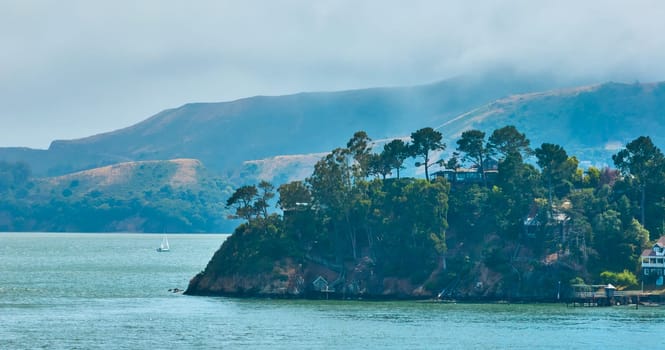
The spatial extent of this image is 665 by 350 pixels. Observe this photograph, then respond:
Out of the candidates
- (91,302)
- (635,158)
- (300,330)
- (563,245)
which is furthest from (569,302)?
(91,302)

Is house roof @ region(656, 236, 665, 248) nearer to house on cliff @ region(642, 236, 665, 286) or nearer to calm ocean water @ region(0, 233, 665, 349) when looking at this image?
house on cliff @ region(642, 236, 665, 286)

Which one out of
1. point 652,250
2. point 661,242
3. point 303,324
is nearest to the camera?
point 303,324

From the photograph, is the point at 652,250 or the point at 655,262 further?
the point at 652,250

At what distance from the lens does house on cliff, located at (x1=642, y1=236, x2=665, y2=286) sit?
179250mm

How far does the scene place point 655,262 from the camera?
180250mm

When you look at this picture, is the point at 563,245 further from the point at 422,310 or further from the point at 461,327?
the point at 461,327

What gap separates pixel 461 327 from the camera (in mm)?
148000

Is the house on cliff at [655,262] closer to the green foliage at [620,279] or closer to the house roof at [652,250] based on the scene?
the house roof at [652,250]

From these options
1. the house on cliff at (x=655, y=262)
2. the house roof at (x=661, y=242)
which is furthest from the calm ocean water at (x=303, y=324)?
the house roof at (x=661, y=242)

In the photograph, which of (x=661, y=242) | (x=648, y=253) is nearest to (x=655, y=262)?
(x=648, y=253)

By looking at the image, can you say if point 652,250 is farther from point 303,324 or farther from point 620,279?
point 303,324

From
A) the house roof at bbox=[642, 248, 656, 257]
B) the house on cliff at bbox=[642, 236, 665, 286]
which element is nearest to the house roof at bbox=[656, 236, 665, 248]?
the house on cliff at bbox=[642, 236, 665, 286]

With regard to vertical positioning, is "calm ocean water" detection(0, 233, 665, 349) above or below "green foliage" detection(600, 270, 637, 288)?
below

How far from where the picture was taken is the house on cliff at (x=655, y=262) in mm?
179250
